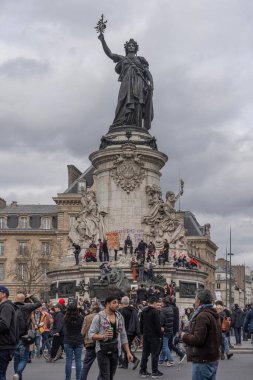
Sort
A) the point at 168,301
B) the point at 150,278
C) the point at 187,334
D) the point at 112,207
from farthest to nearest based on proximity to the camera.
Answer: the point at 112,207 < the point at 150,278 < the point at 168,301 < the point at 187,334

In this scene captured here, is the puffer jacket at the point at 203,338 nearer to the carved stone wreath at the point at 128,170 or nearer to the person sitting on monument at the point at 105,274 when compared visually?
the person sitting on monument at the point at 105,274

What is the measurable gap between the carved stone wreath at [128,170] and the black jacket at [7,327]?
97.6ft

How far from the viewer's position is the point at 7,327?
9883 mm

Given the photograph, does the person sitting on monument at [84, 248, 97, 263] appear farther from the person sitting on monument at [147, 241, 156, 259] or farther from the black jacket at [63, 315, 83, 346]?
the black jacket at [63, 315, 83, 346]

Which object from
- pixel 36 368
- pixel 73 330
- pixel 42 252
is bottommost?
pixel 36 368

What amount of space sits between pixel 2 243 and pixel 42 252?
6.35 metres

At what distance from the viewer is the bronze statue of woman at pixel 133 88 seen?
4266cm

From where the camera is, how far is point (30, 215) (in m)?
90.2

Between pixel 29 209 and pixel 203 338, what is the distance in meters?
84.7

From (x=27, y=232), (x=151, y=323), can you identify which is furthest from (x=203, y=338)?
(x=27, y=232)

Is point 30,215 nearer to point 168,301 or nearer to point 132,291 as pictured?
point 132,291

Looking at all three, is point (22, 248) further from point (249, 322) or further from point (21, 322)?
point (21, 322)

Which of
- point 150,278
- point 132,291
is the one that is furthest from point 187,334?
point 150,278

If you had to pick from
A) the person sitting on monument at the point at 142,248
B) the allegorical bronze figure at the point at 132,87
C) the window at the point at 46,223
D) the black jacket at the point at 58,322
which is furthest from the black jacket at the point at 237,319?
the window at the point at 46,223
